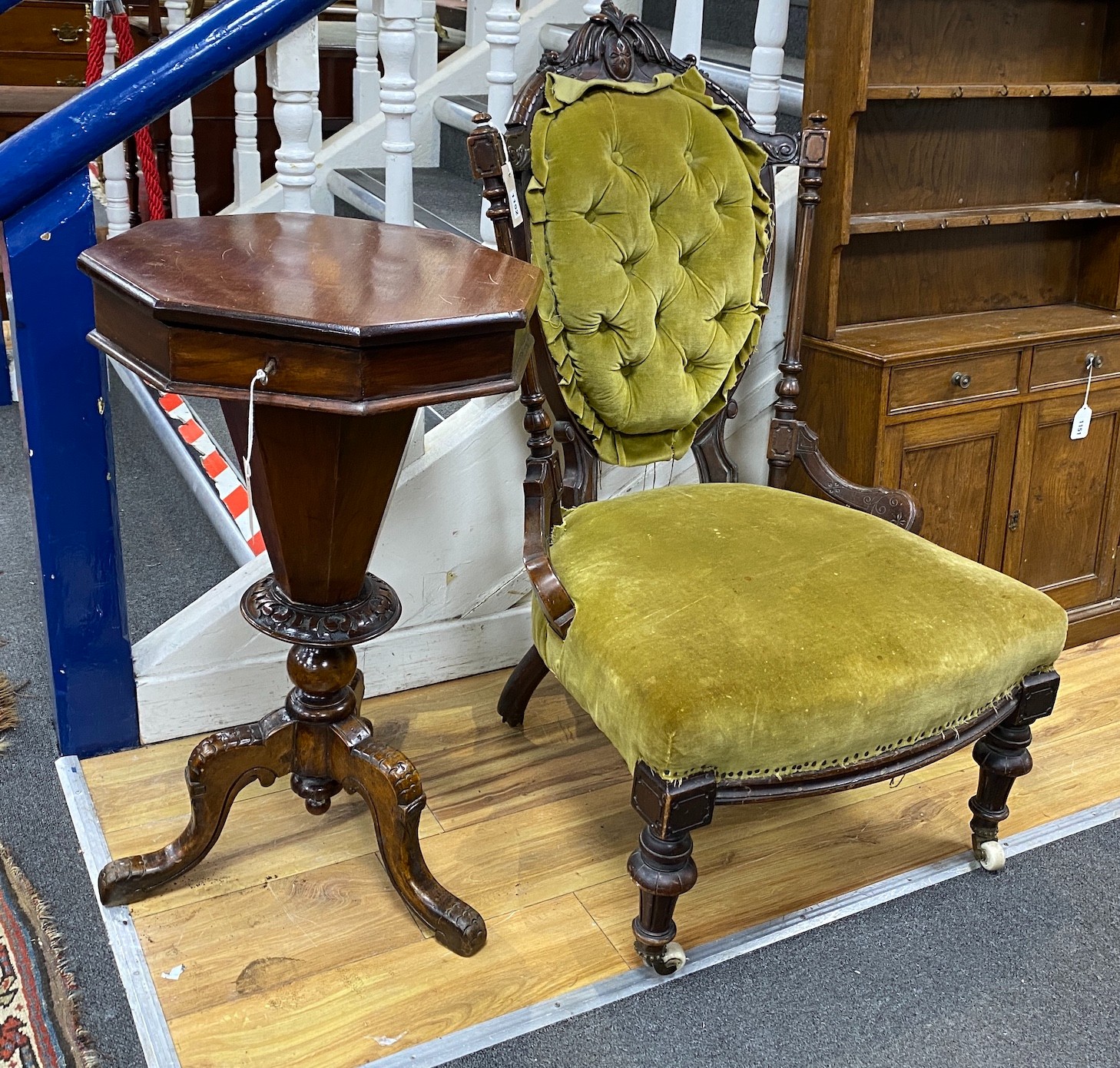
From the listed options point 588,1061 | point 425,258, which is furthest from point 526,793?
point 425,258

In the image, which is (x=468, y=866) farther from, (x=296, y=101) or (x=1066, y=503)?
(x=1066, y=503)

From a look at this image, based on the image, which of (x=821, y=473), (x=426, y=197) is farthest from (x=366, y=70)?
(x=821, y=473)

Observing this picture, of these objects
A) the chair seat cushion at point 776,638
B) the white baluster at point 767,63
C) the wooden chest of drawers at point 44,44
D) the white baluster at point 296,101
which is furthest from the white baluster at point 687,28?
the wooden chest of drawers at point 44,44

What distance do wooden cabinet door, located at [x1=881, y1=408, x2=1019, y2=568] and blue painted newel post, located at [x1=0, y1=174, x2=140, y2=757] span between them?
1345 millimetres

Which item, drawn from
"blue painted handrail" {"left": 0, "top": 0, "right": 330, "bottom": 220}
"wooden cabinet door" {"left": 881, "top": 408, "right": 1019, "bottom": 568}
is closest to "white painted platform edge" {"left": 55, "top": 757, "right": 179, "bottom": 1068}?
"blue painted handrail" {"left": 0, "top": 0, "right": 330, "bottom": 220}

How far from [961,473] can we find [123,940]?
166cm

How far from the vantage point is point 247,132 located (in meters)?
3.22

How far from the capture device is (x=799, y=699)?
148 cm

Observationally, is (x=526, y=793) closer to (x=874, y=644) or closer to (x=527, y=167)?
(x=874, y=644)

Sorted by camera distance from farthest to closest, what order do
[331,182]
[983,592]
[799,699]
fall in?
[331,182] → [983,592] → [799,699]

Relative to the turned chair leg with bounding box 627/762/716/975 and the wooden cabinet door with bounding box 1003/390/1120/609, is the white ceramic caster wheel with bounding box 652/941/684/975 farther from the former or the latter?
the wooden cabinet door with bounding box 1003/390/1120/609

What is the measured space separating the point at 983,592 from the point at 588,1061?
83 cm

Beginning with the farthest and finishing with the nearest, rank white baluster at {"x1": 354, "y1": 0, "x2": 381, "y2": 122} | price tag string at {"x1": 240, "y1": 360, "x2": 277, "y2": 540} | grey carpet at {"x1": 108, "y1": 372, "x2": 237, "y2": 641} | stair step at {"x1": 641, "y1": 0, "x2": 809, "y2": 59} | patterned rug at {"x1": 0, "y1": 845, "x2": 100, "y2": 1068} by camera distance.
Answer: white baluster at {"x1": 354, "y1": 0, "x2": 381, "y2": 122} → stair step at {"x1": 641, "y1": 0, "x2": 809, "y2": 59} → grey carpet at {"x1": 108, "y1": 372, "x2": 237, "y2": 641} → patterned rug at {"x1": 0, "y1": 845, "x2": 100, "y2": 1068} → price tag string at {"x1": 240, "y1": 360, "x2": 277, "y2": 540}

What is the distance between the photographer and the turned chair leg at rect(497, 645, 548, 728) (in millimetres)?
2117
